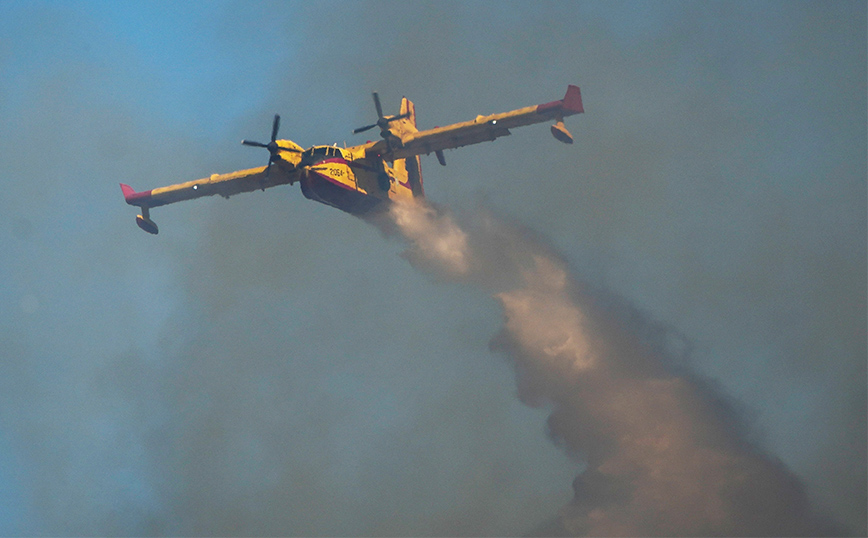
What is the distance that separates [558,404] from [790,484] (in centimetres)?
1151

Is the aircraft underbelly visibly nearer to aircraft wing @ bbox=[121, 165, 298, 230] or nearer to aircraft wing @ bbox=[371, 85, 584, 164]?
aircraft wing @ bbox=[121, 165, 298, 230]

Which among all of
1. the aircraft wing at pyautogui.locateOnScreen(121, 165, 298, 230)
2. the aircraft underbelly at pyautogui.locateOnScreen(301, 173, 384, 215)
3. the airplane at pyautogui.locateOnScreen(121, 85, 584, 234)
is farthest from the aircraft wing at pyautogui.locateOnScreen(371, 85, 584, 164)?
the aircraft wing at pyautogui.locateOnScreen(121, 165, 298, 230)

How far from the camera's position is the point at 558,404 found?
145 feet

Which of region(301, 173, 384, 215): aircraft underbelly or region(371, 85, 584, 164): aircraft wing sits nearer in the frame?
region(371, 85, 584, 164): aircraft wing

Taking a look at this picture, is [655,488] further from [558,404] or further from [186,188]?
[186,188]

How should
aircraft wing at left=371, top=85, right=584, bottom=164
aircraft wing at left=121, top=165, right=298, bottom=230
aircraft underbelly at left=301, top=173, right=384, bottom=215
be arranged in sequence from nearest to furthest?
aircraft wing at left=371, top=85, right=584, bottom=164
aircraft underbelly at left=301, top=173, right=384, bottom=215
aircraft wing at left=121, top=165, right=298, bottom=230

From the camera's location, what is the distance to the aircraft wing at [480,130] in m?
38.4

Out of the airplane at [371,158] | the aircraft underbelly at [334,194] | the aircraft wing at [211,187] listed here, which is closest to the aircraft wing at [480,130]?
the airplane at [371,158]

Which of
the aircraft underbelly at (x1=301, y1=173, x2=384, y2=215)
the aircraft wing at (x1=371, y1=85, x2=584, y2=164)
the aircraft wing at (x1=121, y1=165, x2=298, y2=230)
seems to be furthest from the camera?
the aircraft wing at (x1=121, y1=165, x2=298, y2=230)

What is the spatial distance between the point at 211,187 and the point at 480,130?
14460 mm

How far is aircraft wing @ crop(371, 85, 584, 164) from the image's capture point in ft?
126

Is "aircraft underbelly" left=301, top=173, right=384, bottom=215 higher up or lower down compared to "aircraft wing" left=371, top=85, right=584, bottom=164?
lower down

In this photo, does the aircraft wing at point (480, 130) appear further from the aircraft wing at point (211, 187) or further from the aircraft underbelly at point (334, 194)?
the aircraft wing at point (211, 187)

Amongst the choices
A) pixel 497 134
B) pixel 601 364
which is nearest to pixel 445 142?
pixel 497 134
